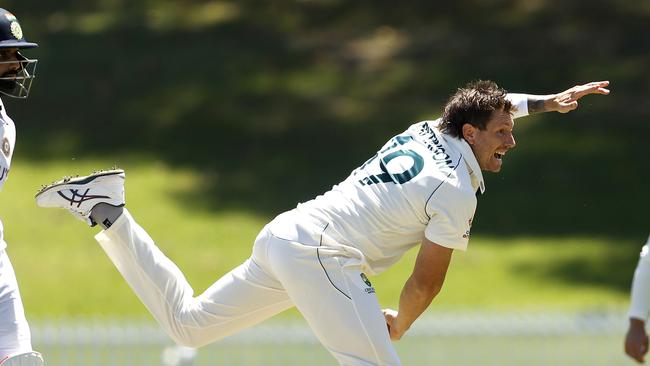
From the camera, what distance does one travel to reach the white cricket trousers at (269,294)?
213 inches

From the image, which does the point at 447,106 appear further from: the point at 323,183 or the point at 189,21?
the point at 189,21

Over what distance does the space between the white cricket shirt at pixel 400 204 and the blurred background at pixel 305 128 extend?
3.56 m

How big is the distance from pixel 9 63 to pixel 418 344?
4.31m

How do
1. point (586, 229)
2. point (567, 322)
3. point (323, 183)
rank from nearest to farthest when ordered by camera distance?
point (567, 322) → point (586, 229) → point (323, 183)

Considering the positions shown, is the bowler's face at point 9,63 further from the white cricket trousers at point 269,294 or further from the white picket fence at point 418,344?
the white picket fence at point 418,344

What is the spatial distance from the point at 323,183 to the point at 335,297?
30.7ft

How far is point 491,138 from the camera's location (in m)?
5.66

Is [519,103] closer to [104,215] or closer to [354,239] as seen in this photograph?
[354,239]

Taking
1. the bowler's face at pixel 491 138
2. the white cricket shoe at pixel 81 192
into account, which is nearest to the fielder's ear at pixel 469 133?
the bowler's face at pixel 491 138

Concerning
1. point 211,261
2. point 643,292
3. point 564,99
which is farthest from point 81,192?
point 211,261

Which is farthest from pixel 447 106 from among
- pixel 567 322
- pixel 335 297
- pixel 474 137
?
pixel 567 322

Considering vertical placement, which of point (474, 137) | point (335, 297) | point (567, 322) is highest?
point (474, 137)

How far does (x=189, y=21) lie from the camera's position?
18.5 m

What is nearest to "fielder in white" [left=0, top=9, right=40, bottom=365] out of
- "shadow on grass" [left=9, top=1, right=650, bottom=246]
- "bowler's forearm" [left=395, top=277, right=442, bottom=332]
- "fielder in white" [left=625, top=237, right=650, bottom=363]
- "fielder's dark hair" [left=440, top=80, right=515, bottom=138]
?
"bowler's forearm" [left=395, top=277, right=442, bottom=332]
